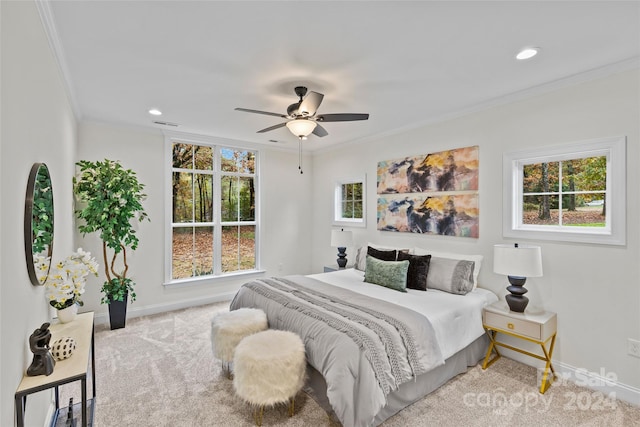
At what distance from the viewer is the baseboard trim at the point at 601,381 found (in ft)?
7.85

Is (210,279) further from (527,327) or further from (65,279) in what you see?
(527,327)

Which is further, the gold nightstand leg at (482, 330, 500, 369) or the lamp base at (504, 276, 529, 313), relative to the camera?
the gold nightstand leg at (482, 330, 500, 369)

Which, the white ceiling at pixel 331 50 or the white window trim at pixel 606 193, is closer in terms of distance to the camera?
the white ceiling at pixel 331 50

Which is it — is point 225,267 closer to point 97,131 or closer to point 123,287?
point 123,287

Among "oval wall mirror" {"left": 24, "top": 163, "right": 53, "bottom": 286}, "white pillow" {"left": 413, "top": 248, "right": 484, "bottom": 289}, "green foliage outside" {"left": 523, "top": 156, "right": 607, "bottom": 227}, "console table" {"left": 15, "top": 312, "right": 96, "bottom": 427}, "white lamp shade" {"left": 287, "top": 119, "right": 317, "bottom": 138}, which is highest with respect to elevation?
"white lamp shade" {"left": 287, "top": 119, "right": 317, "bottom": 138}

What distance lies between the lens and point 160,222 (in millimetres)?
4457

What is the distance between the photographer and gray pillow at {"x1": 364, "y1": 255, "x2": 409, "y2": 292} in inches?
130

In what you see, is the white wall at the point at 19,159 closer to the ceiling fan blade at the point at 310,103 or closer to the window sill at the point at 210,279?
the ceiling fan blade at the point at 310,103

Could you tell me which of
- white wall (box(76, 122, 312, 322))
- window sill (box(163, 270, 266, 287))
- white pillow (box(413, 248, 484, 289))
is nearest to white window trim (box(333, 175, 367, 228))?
white wall (box(76, 122, 312, 322))

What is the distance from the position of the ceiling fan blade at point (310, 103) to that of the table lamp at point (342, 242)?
2413 mm

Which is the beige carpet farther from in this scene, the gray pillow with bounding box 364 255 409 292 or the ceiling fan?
the ceiling fan

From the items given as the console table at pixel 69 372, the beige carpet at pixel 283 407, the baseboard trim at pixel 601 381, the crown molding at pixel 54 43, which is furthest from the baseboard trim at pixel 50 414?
the baseboard trim at pixel 601 381

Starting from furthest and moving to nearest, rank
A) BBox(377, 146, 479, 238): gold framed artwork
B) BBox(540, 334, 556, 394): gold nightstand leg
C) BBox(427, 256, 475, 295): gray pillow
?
BBox(377, 146, 479, 238): gold framed artwork < BBox(427, 256, 475, 295): gray pillow < BBox(540, 334, 556, 394): gold nightstand leg

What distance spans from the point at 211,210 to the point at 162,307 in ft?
5.22
